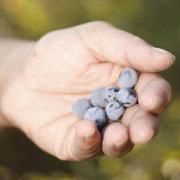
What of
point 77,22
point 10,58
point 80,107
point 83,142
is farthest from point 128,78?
point 77,22

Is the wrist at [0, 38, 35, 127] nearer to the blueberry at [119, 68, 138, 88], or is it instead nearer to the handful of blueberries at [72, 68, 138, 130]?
the handful of blueberries at [72, 68, 138, 130]

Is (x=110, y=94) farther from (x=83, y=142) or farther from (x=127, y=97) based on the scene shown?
(x=83, y=142)

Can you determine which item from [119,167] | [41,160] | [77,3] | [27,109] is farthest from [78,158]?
[77,3]

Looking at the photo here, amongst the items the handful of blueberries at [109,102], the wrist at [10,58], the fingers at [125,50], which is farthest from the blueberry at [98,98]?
the wrist at [10,58]

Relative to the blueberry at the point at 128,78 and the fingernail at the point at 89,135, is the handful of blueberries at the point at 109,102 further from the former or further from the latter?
the fingernail at the point at 89,135

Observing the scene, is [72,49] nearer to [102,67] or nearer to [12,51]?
[102,67]

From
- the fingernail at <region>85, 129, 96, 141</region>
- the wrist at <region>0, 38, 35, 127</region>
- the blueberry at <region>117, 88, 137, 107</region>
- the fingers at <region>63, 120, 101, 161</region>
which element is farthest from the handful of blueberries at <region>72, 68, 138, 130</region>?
the wrist at <region>0, 38, 35, 127</region>

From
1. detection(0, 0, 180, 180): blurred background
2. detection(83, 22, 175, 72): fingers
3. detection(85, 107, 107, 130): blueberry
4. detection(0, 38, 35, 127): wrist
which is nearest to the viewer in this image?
detection(83, 22, 175, 72): fingers
